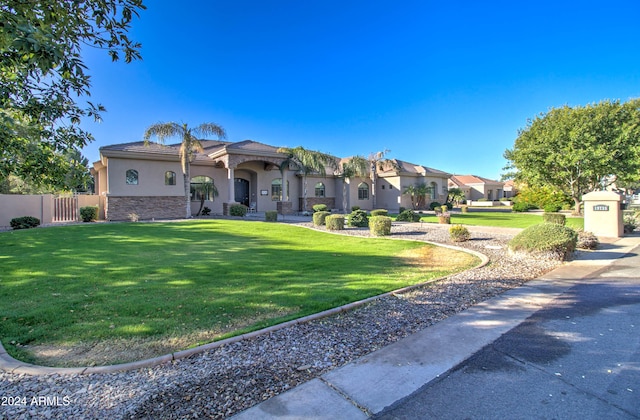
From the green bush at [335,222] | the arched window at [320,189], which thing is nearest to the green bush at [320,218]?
the green bush at [335,222]

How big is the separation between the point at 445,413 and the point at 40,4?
577cm

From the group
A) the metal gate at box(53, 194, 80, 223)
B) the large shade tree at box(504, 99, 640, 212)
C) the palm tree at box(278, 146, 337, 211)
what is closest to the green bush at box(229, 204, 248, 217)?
the palm tree at box(278, 146, 337, 211)

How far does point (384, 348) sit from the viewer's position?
3.53 metres

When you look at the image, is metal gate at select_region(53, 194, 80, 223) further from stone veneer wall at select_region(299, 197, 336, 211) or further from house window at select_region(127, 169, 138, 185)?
stone veneer wall at select_region(299, 197, 336, 211)

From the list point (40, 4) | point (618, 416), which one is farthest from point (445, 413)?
point (40, 4)

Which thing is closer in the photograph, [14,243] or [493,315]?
[493,315]

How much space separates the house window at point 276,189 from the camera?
27.5m

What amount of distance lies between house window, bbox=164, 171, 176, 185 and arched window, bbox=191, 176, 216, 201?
60.2 inches

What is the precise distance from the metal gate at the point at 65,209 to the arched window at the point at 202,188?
22.7 feet

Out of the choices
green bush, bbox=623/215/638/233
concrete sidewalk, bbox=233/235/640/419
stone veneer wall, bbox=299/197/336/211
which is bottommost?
concrete sidewalk, bbox=233/235/640/419

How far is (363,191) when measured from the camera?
1300 inches

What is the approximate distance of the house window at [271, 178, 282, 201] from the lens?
27.5 meters

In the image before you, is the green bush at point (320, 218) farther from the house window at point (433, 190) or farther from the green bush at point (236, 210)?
the house window at point (433, 190)

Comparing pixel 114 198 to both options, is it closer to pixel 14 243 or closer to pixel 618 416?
pixel 14 243
